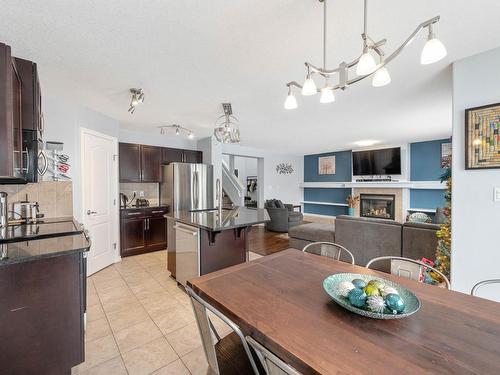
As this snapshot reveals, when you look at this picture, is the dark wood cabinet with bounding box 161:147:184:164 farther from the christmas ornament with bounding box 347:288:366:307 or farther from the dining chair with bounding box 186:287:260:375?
the christmas ornament with bounding box 347:288:366:307

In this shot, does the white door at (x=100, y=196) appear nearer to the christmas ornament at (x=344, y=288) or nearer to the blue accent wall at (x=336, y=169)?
the christmas ornament at (x=344, y=288)

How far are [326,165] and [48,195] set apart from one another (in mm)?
7479

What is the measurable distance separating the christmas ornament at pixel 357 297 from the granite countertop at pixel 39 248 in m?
1.69

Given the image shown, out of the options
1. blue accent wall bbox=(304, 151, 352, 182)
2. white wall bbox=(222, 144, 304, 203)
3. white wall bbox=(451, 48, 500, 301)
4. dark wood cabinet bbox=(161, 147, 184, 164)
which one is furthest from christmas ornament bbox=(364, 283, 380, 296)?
blue accent wall bbox=(304, 151, 352, 182)

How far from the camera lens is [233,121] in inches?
157

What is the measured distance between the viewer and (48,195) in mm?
2854

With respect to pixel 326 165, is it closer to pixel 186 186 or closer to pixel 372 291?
pixel 186 186

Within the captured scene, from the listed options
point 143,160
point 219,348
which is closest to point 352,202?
point 143,160

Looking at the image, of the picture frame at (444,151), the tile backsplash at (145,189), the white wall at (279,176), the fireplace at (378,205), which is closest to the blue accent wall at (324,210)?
the white wall at (279,176)

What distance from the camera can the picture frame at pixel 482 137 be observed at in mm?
1833

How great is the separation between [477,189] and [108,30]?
310 centimetres

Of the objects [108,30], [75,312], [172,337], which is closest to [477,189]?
[172,337]

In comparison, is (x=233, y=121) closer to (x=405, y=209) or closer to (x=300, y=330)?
(x=300, y=330)

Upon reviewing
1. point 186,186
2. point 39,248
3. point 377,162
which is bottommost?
point 39,248
